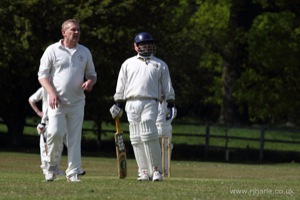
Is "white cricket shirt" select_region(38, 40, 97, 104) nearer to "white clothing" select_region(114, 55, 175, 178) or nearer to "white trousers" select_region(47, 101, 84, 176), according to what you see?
"white trousers" select_region(47, 101, 84, 176)

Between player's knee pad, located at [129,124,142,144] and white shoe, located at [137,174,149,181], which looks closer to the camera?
player's knee pad, located at [129,124,142,144]

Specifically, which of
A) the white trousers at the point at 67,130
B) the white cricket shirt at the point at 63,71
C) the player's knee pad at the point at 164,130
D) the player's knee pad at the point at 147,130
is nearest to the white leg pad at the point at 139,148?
the player's knee pad at the point at 147,130

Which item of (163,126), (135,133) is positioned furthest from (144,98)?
(163,126)

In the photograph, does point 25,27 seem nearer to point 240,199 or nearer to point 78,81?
point 78,81

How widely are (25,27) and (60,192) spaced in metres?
23.1

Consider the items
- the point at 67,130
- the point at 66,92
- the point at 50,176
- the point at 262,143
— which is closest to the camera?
the point at 66,92

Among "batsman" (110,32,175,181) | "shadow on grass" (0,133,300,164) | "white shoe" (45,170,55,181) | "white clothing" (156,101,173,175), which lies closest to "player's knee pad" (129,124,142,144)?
"batsman" (110,32,175,181)

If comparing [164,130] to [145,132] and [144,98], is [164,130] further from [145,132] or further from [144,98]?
[144,98]

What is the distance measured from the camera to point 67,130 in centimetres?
1520

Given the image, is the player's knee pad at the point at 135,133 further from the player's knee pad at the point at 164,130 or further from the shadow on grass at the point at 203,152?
the shadow on grass at the point at 203,152

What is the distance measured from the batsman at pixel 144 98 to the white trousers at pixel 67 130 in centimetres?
114

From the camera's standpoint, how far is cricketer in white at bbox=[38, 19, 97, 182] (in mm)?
15047

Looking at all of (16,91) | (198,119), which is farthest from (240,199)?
(198,119)

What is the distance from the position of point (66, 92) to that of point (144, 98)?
144 cm
